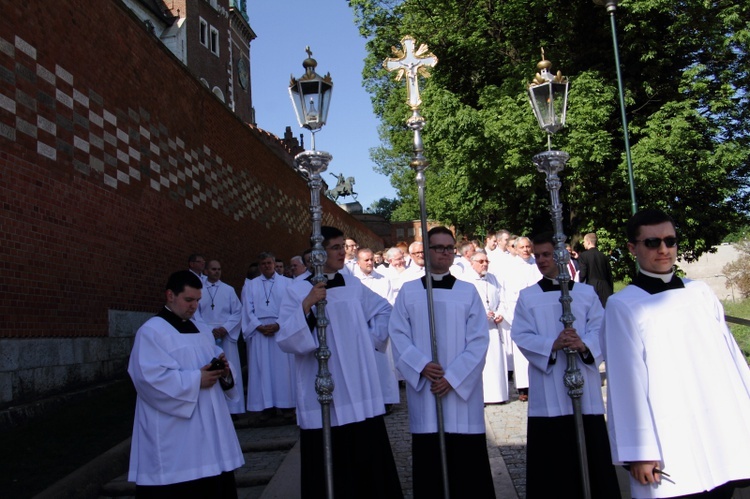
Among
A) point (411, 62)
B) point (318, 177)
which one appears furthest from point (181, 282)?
point (411, 62)

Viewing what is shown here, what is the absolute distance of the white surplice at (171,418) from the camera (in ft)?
15.0

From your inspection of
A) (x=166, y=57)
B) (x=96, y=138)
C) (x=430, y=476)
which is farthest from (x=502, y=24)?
(x=430, y=476)

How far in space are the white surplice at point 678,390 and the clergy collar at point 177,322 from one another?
2834 mm

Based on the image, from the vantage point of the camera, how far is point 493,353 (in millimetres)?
9305

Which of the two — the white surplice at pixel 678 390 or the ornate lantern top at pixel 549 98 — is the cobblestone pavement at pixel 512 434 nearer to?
the white surplice at pixel 678 390

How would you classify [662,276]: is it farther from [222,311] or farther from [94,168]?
[94,168]

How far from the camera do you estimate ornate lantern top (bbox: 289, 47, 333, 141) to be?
18.0 ft

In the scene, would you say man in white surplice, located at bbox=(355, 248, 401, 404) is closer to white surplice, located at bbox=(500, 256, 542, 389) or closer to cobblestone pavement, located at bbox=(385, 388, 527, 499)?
cobblestone pavement, located at bbox=(385, 388, 527, 499)

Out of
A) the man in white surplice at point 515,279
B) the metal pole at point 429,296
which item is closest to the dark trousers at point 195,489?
the metal pole at point 429,296

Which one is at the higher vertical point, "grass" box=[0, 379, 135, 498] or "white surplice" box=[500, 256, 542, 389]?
"white surplice" box=[500, 256, 542, 389]

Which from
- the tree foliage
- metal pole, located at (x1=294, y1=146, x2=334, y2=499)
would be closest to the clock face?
the tree foliage

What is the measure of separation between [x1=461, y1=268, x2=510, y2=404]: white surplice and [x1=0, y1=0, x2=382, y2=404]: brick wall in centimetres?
497

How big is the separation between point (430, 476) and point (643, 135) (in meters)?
15.2

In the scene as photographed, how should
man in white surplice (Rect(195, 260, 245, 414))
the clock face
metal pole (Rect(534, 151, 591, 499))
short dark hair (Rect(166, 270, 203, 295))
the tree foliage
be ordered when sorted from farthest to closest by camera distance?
the clock face, the tree foliage, man in white surplice (Rect(195, 260, 245, 414)), short dark hair (Rect(166, 270, 203, 295)), metal pole (Rect(534, 151, 591, 499))
